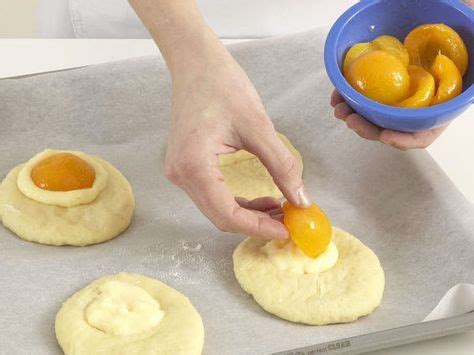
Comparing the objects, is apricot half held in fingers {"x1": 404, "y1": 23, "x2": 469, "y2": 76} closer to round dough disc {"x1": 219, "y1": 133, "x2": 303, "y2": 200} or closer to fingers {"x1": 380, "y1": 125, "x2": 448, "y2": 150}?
fingers {"x1": 380, "y1": 125, "x2": 448, "y2": 150}

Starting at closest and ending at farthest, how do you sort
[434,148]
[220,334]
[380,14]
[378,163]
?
[220,334], [380,14], [378,163], [434,148]

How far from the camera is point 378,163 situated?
1881 mm

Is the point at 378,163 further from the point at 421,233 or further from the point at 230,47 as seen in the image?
the point at 230,47

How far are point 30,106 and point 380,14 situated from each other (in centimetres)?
84

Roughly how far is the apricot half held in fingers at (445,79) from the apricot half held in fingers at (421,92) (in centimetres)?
1

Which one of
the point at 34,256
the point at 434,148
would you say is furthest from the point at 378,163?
the point at 34,256

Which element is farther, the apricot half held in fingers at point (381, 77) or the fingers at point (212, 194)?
the apricot half held in fingers at point (381, 77)

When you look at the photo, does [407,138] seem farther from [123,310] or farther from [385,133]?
[123,310]

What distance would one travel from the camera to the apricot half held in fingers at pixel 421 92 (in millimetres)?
1504

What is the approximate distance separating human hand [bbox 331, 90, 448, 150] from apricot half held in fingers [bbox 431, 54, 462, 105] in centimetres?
10

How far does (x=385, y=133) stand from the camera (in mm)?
1583

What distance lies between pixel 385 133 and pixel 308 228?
0.23m

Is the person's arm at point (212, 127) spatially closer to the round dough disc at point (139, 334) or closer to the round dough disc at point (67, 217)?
the round dough disc at point (139, 334)

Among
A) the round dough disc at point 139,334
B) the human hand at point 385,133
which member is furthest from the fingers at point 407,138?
the round dough disc at point 139,334
